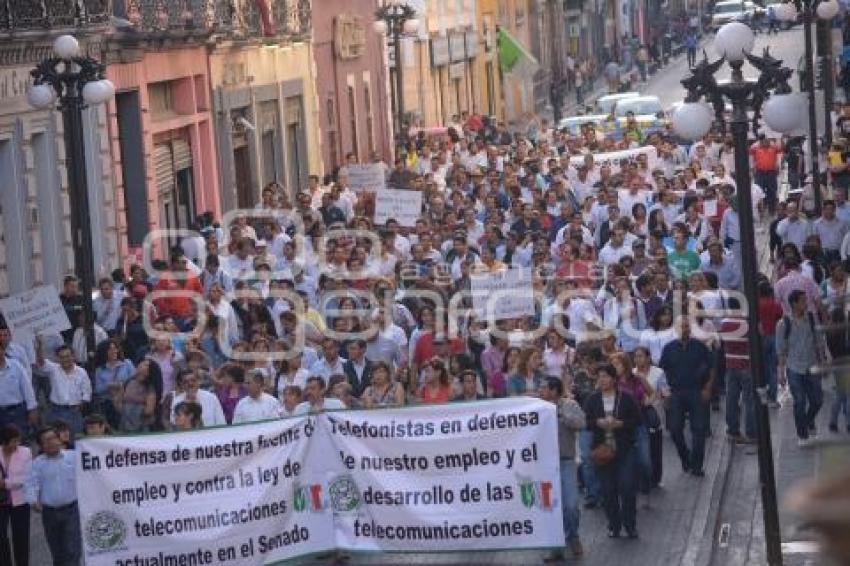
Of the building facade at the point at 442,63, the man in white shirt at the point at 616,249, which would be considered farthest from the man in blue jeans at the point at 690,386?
the building facade at the point at 442,63

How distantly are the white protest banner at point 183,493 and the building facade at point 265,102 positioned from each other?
25.9m

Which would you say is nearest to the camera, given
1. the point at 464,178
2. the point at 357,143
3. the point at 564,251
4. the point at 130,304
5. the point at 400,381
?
the point at 400,381

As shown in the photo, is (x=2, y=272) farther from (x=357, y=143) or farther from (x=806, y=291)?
(x=357, y=143)

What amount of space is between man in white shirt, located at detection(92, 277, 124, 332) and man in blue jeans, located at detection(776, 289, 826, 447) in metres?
6.69

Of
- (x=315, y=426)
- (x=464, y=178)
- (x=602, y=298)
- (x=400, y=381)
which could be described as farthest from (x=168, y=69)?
(x=315, y=426)

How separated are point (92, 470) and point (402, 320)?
781 centimetres

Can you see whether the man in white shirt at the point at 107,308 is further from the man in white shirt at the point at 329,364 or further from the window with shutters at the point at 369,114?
the window with shutters at the point at 369,114

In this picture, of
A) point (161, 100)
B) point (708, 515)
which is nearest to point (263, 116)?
point (161, 100)

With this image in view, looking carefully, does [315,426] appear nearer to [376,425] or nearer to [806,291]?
[376,425]

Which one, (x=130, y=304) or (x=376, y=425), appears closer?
(x=376, y=425)

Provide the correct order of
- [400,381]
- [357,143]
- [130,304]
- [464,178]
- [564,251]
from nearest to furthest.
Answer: [400,381] < [130,304] < [564,251] < [464,178] < [357,143]

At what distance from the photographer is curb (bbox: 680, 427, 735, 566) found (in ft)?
47.4

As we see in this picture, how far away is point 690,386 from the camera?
56.2 feet

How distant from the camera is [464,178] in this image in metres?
34.3
